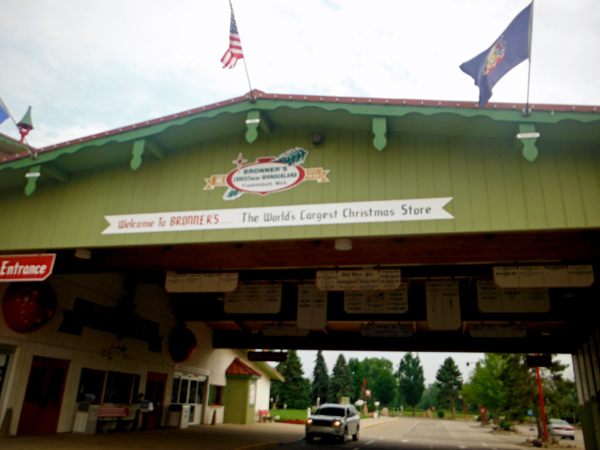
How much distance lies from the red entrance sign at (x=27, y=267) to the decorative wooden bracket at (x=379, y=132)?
23.6ft

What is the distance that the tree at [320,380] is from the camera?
258 feet

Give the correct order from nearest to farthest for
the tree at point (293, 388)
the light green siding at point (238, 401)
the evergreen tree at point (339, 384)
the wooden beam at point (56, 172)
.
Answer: the wooden beam at point (56, 172) → the light green siding at point (238, 401) → the tree at point (293, 388) → the evergreen tree at point (339, 384)

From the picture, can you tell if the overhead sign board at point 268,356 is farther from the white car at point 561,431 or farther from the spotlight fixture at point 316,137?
the white car at point 561,431

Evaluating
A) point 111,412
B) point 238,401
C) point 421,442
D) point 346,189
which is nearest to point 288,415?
point 238,401

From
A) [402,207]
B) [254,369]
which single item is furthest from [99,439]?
[254,369]

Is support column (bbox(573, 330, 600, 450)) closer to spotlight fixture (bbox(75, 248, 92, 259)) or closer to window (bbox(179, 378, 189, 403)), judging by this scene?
spotlight fixture (bbox(75, 248, 92, 259))

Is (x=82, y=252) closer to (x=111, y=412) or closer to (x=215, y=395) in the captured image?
(x=111, y=412)

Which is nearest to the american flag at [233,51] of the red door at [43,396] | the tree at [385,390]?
the red door at [43,396]

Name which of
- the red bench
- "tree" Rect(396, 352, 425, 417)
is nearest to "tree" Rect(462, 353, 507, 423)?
the red bench

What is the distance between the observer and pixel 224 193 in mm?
9664

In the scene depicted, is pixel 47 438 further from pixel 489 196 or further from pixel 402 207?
pixel 489 196

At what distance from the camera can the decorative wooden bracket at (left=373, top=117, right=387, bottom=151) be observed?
28.7 feet

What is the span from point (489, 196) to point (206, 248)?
6619mm

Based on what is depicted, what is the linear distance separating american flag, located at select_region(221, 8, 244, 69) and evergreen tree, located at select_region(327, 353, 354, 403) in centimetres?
7587
